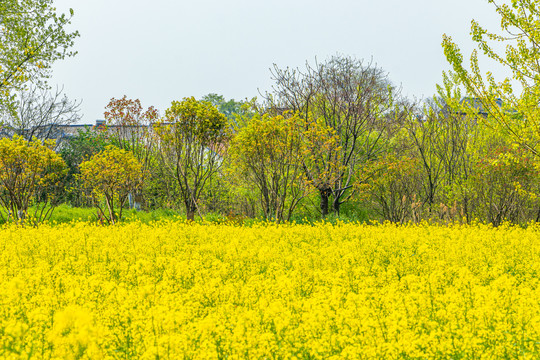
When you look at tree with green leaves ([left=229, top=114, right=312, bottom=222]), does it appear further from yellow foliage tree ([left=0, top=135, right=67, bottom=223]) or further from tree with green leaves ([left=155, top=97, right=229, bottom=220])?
yellow foliage tree ([left=0, top=135, right=67, bottom=223])

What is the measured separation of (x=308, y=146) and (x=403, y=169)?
3579mm

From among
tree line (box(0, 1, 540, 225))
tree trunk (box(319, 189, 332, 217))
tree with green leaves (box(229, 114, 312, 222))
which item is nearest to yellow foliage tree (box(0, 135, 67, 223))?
tree line (box(0, 1, 540, 225))

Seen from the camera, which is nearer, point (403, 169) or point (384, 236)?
point (384, 236)

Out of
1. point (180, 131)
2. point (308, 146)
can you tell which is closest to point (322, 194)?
point (308, 146)

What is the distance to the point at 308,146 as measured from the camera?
47.8 feet

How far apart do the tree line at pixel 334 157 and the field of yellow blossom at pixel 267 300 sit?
13.0 feet

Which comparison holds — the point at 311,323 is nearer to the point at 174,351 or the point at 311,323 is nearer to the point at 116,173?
the point at 174,351

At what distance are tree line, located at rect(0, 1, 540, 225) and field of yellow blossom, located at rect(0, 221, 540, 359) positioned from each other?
13.0ft

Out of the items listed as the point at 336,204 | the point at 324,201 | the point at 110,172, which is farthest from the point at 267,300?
the point at 336,204

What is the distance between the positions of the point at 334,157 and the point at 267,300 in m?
11.4

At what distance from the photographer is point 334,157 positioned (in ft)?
51.6

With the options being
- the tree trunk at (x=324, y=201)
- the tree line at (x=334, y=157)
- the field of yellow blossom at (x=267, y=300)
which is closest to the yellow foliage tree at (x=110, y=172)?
the tree line at (x=334, y=157)

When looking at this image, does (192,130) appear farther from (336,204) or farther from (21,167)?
(336,204)

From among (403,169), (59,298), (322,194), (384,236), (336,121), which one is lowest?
(59,298)
